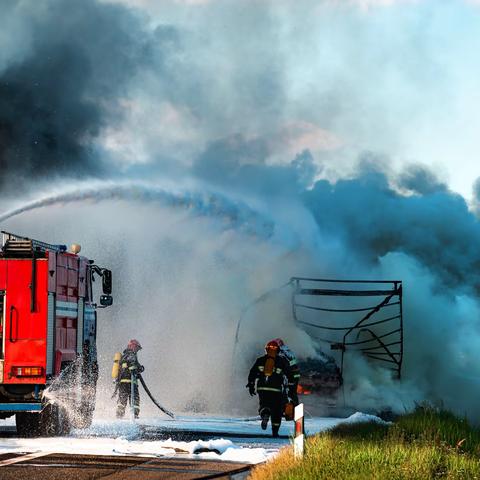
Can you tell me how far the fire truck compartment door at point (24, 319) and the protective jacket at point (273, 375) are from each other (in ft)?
13.2

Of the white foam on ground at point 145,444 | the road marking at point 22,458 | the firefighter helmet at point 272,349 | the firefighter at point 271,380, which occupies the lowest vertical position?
the road marking at point 22,458

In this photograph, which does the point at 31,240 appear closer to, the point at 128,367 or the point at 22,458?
the point at 22,458

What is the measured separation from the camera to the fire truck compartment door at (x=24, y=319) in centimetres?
1703

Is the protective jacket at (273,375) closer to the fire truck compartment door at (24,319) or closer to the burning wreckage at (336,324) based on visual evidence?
the fire truck compartment door at (24,319)

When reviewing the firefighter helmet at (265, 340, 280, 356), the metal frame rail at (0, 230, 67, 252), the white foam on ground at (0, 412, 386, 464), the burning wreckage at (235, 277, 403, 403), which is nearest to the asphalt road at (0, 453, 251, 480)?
the white foam on ground at (0, 412, 386, 464)

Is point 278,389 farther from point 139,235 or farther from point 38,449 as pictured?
point 139,235

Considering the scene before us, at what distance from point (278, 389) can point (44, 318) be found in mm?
4396

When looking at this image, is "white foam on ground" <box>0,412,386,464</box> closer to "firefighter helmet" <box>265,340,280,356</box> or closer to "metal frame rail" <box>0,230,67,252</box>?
"firefighter helmet" <box>265,340,280,356</box>

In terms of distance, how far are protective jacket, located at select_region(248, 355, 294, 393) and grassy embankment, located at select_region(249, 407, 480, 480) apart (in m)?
4.32

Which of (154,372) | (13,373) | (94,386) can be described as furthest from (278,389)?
(154,372)

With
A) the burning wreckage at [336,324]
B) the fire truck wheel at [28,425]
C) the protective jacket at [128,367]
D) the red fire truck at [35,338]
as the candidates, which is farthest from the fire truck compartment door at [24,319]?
the burning wreckage at [336,324]

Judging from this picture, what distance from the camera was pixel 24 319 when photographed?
56.2 ft

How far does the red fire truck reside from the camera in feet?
55.8

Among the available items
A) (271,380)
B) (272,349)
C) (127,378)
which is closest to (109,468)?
(271,380)
